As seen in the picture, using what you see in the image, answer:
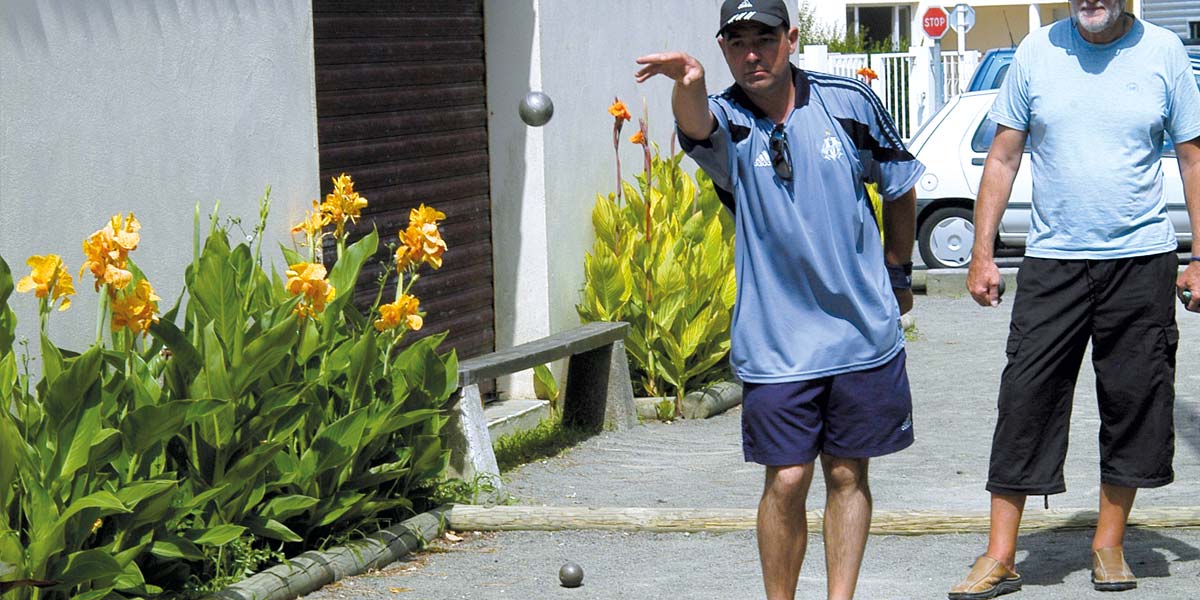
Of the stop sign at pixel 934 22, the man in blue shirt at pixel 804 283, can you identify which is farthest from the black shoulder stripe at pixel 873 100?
the stop sign at pixel 934 22

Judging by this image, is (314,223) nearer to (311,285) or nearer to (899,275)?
(311,285)

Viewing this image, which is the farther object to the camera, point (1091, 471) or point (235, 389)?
point (1091, 471)

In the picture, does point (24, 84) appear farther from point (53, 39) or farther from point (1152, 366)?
point (1152, 366)

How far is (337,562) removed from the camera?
19.6ft

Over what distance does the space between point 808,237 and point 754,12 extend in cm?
60

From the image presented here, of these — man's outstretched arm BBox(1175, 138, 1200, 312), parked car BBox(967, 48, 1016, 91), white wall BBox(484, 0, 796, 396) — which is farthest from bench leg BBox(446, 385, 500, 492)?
parked car BBox(967, 48, 1016, 91)

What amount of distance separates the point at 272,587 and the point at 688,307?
4068mm

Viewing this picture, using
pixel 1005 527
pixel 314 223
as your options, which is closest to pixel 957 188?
pixel 314 223

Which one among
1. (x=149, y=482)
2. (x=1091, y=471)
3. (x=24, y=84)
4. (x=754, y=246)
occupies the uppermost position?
(x=24, y=84)

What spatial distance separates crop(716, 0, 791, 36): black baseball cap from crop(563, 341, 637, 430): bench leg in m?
4.27

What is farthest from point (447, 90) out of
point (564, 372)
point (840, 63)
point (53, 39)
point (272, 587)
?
point (840, 63)

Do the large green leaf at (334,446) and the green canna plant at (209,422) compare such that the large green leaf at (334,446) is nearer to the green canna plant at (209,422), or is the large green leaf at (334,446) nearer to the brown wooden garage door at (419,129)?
the green canna plant at (209,422)

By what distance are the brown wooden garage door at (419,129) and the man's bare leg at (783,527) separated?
3.23m

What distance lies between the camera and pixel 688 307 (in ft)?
30.6
